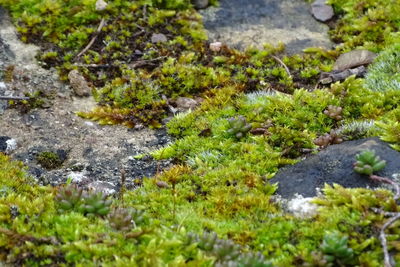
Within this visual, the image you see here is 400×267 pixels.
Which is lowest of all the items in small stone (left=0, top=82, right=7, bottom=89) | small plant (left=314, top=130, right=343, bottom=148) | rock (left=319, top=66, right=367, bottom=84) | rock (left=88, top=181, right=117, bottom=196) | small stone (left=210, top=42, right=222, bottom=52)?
rock (left=88, top=181, right=117, bottom=196)

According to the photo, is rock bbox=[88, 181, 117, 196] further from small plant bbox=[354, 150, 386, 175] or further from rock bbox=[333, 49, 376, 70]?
rock bbox=[333, 49, 376, 70]

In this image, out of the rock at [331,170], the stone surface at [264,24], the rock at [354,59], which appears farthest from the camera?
the stone surface at [264,24]

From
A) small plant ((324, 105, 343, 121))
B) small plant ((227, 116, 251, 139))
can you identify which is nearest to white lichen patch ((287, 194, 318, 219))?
small plant ((227, 116, 251, 139))

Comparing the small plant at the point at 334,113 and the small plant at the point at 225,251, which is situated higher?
the small plant at the point at 334,113

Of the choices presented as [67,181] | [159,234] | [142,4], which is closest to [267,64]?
[142,4]

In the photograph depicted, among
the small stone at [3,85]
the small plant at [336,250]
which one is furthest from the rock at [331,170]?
the small stone at [3,85]

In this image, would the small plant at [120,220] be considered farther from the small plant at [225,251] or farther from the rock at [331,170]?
the rock at [331,170]

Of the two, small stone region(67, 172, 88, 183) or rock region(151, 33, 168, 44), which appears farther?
rock region(151, 33, 168, 44)

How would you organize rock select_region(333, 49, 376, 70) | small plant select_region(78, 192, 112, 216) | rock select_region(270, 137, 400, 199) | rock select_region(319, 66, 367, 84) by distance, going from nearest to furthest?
small plant select_region(78, 192, 112, 216), rock select_region(270, 137, 400, 199), rock select_region(319, 66, 367, 84), rock select_region(333, 49, 376, 70)
